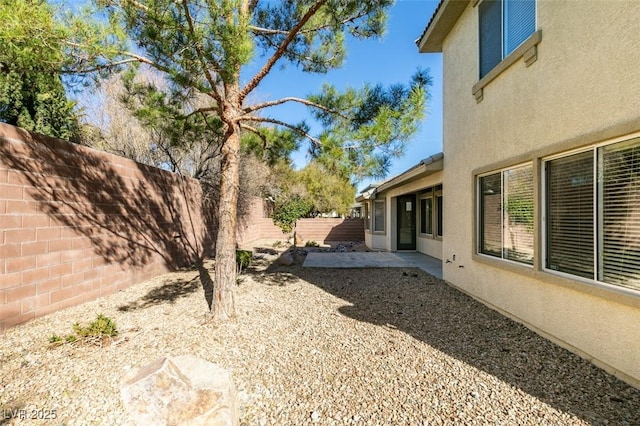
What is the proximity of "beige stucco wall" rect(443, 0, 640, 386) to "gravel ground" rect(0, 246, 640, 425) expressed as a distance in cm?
34

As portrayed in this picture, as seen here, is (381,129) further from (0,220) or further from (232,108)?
(0,220)

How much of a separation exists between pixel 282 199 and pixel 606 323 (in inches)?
823

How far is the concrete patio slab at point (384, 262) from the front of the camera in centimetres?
1000

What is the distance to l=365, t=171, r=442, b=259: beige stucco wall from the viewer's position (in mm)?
11227

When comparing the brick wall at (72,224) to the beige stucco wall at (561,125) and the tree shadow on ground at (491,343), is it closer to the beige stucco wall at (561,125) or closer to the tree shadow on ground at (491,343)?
the tree shadow on ground at (491,343)

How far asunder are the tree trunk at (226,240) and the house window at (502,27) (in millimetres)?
4843

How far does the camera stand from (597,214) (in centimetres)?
370

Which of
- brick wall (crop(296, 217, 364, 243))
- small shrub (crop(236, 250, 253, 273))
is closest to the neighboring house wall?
brick wall (crop(296, 217, 364, 243))

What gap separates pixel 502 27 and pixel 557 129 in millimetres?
2564

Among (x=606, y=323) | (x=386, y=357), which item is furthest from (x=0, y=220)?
(x=606, y=323)

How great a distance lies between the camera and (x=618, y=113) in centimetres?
336

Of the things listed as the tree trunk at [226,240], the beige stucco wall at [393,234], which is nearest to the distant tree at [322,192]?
the beige stucco wall at [393,234]

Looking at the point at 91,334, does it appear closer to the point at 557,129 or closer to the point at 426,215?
the point at 557,129

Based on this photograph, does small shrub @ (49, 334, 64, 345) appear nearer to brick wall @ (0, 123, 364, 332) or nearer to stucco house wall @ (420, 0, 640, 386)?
brick wall @ (0, 123, 364, 332)
